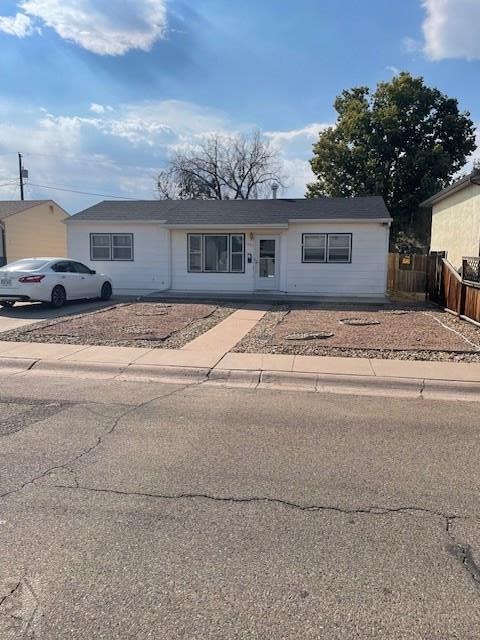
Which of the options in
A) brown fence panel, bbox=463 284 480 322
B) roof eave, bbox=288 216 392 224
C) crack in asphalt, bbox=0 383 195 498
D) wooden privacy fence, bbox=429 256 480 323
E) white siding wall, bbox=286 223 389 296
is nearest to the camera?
crack in asphalt, bbox=0 383 195 498

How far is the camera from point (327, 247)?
62.4 ft

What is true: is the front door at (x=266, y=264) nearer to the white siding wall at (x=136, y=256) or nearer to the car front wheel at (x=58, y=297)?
the white siding wall at (x=136, y=256)

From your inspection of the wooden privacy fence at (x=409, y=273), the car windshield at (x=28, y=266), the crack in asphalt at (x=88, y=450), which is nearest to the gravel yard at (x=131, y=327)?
the car windshield at (x=28, y=266)

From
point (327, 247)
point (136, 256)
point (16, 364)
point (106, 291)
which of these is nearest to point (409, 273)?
point (327, 247)

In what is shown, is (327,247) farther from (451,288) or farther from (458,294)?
(458,294)

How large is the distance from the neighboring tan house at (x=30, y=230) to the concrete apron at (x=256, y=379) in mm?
24086

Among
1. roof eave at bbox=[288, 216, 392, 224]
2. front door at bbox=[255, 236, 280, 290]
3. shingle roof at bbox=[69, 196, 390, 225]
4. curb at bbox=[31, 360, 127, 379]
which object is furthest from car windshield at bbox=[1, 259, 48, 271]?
roof eave at bbox=[288, 216, 392, 224]

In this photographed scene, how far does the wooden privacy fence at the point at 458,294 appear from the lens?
40.2 feet

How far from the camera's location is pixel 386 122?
3184 cm

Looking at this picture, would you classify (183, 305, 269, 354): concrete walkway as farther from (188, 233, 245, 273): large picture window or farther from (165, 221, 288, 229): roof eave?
(188, 233, 245, 273): large picture window

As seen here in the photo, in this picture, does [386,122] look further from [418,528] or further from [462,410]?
[418,528]

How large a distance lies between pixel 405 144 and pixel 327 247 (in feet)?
57.1

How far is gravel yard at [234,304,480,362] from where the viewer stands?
8.95m

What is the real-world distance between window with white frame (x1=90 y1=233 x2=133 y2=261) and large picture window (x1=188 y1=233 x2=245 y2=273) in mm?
2705
